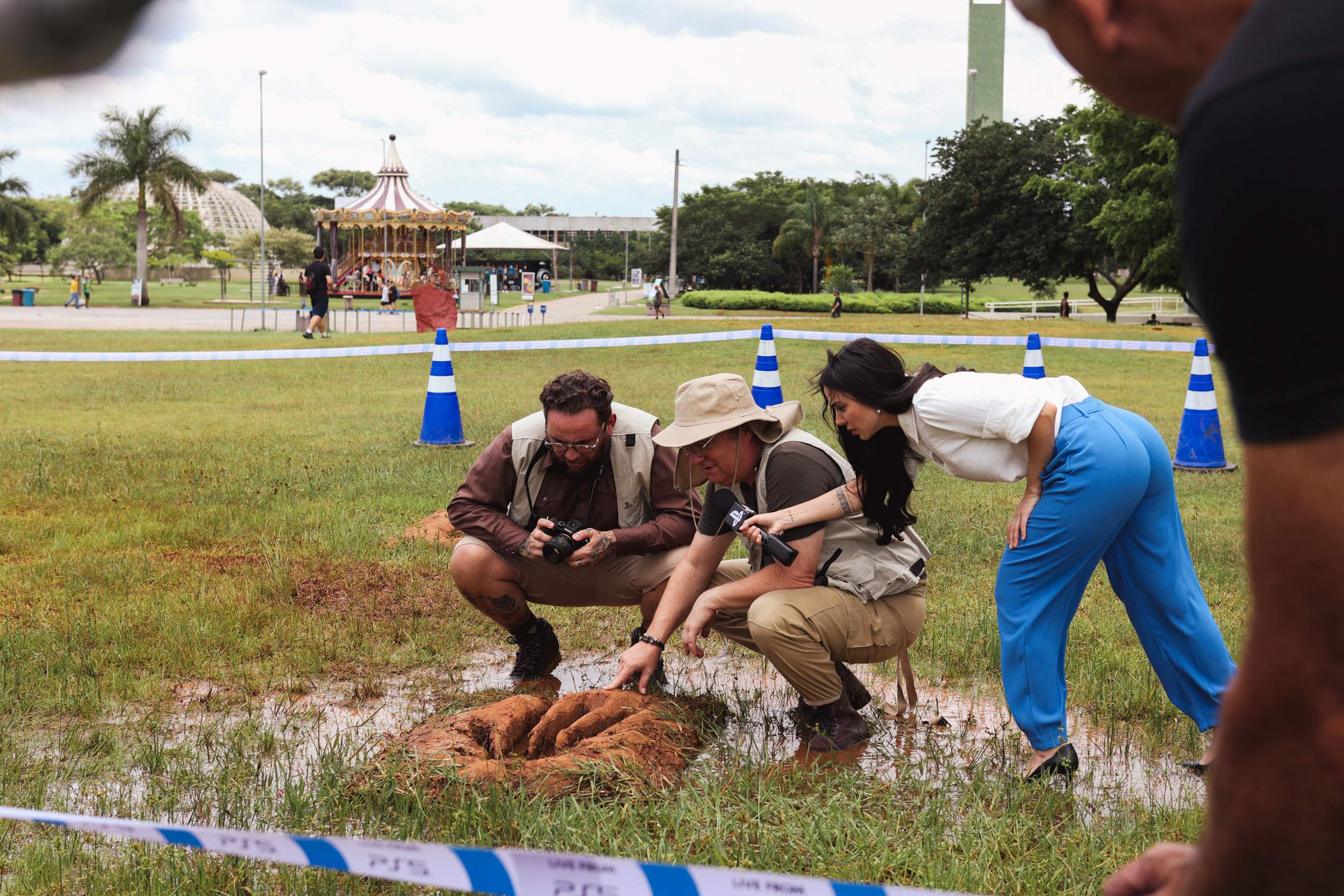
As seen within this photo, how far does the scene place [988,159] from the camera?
4766cm

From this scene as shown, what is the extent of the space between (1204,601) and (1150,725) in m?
0.64

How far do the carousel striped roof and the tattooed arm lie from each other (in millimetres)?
45206

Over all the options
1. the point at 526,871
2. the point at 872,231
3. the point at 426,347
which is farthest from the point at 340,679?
the point at 872,231

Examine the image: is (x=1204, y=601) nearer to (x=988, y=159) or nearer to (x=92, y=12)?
(x=92, y=12)

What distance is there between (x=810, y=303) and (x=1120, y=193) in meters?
12.7

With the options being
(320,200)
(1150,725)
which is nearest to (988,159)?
(1150,725)

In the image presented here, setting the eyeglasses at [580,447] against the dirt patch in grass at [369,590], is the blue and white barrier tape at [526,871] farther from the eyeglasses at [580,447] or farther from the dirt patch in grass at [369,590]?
the dirt patch in grass at [369,590]

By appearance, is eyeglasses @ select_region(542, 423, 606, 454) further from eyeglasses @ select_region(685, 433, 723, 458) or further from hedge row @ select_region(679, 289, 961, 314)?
hedge row @ select_region(679, 289, 961, 314)

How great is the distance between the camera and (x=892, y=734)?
4539 millimetres

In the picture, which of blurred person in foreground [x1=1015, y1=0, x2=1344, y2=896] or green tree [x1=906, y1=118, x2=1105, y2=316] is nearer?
blurred person in foreground [x1=1015, y1=0, x2=1344, y2=896]

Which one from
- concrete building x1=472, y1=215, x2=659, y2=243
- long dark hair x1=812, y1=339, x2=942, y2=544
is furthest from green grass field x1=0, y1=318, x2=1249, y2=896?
concrete building x1=472, y1=215, x2=659, y2=243

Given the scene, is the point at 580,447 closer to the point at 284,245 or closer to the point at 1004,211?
the point at 1004,211

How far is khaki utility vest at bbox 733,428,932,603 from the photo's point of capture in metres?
4.46

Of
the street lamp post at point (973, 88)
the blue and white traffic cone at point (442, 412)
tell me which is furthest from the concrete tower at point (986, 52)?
the blue and white traffic cone at point (442, 412)
